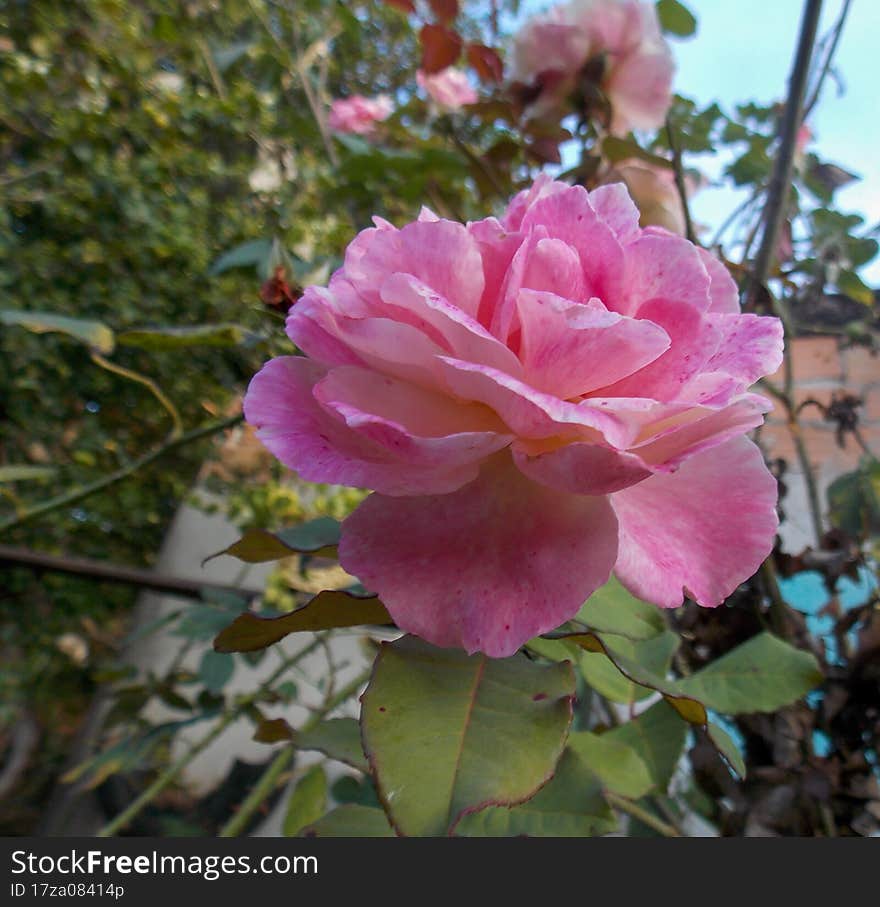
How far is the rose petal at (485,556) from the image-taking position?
22cm

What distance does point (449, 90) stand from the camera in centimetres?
82

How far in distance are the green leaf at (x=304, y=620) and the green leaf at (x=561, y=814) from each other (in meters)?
0.10

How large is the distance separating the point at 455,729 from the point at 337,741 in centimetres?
12

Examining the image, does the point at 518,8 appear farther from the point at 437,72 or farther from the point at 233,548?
the point at 233,548

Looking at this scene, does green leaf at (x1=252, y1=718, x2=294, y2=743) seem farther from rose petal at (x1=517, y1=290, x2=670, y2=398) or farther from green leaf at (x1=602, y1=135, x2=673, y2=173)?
green leaf at (x1=602, y1=135, x2=673, y2=173)

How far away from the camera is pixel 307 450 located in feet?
0.78

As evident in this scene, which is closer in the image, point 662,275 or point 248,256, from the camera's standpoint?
point 662,275

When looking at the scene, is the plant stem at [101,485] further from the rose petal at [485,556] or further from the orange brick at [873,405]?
the orange brick at [873,405]

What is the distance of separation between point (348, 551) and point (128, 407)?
2023mm

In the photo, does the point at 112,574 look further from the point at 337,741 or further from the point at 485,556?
the point at 485,556

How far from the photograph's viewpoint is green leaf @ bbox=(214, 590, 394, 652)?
0.26m

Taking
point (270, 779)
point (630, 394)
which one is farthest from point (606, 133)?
point (270, 779)

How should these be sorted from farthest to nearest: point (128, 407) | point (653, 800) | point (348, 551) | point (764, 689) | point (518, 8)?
point (518, 8) < point (128, 407) < point (653, 800) < point (764, 689) < point (348, 551)

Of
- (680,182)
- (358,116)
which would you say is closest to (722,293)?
(680,182)
